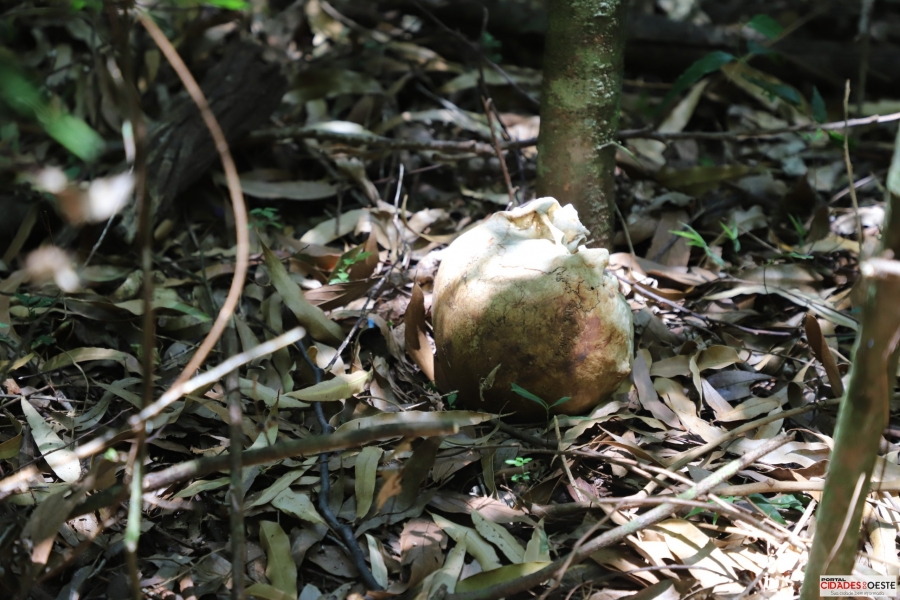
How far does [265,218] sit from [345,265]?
0.54 metres

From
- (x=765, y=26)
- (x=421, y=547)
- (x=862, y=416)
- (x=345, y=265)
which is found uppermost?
(x=765, y=26)

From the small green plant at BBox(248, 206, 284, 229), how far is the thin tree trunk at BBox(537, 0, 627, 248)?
108 cm

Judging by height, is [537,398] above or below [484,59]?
below

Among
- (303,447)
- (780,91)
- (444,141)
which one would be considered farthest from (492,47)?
(303,447)

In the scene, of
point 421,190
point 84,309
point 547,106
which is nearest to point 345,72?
point 421,190

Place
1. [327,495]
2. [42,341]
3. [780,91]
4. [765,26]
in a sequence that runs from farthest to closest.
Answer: [780,91]
[765,26]
[42,341]
[327,495]

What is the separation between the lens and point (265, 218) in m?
3.02

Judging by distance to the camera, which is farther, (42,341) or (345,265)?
(345,265)

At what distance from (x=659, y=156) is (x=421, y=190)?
114 cm

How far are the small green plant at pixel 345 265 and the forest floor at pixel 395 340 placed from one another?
1cm

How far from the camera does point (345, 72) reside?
11.8ft

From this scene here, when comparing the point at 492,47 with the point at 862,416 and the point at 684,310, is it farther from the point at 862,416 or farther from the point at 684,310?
the point at 862,416

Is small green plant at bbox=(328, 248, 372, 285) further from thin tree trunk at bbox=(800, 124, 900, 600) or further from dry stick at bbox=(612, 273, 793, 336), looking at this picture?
thin tree trunk at bbox=(800, 124, 900, 600)

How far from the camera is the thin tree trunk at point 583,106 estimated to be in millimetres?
2328
